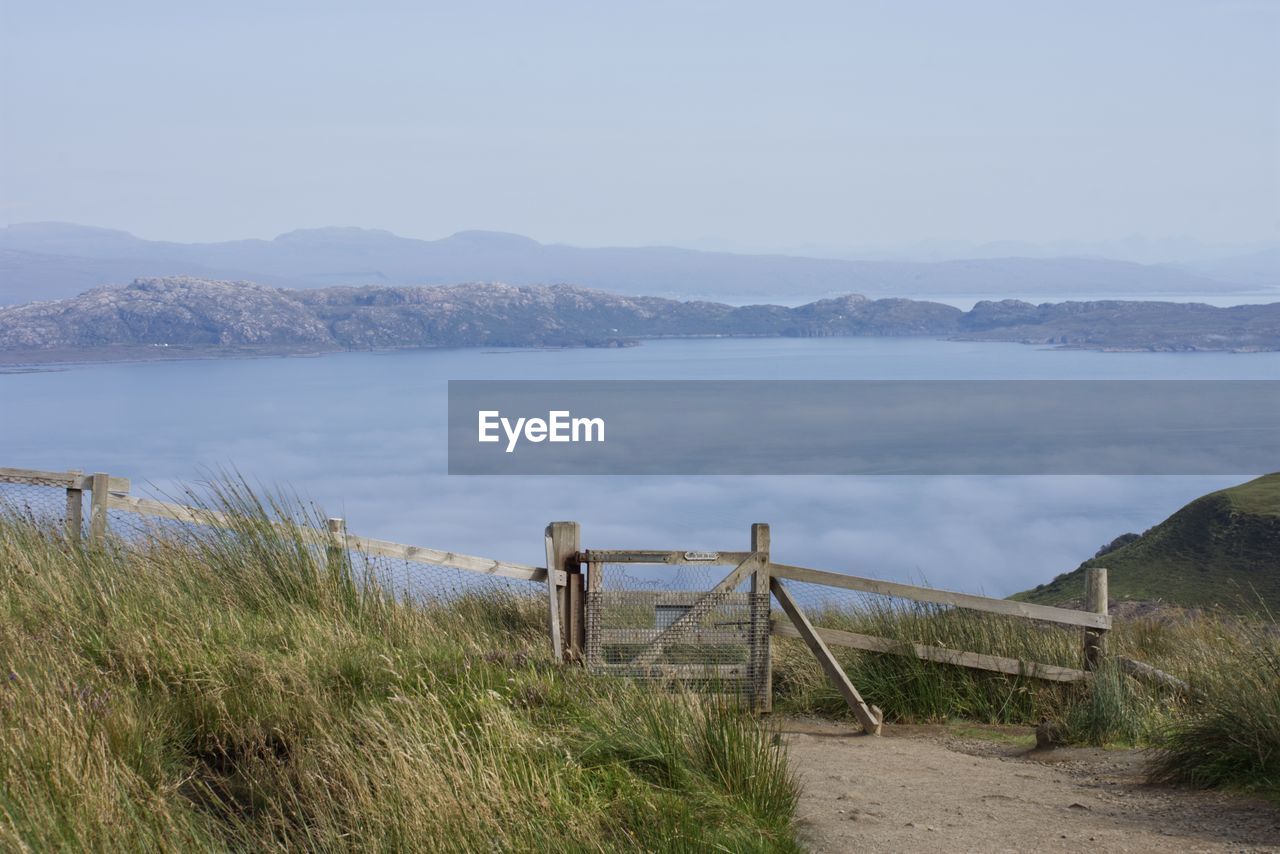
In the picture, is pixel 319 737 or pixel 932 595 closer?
pixel 319 737

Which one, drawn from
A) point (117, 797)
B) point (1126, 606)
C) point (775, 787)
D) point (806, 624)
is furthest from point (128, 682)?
point (1126, 606)

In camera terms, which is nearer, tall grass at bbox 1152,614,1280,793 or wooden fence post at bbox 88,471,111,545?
tall grass at bbox 1152,614,1280,793

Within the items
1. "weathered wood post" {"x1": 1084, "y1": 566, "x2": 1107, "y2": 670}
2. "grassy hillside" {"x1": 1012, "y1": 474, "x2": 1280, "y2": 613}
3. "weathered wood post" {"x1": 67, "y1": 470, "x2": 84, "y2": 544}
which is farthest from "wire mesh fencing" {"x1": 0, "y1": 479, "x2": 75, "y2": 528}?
"grassy hillside" {"x1": 1012, "y1": 474, "x2": 1280, "y2": 613}

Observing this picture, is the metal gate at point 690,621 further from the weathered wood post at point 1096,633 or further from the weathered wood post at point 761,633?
the weathered wood post at point 1096,633

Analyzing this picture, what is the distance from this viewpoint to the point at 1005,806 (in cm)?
735

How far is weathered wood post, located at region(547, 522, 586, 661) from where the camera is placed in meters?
10.5

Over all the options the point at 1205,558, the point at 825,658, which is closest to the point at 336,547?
the point at 825,658

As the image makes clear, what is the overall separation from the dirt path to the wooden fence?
1.37 m

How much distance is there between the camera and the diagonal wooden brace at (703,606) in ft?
34.9

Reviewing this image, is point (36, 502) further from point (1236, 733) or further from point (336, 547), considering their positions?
point (1236, 733)

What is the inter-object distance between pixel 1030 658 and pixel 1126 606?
10.6 meters

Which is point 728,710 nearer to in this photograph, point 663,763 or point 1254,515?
point 663,763

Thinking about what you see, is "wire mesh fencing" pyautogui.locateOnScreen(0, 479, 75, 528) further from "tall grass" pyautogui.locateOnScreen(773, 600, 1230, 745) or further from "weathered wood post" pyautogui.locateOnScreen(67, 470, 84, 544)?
"tall grass" pyautogui.locateOnScreen(773, 600, 1230, 745)

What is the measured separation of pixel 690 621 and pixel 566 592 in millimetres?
1090
